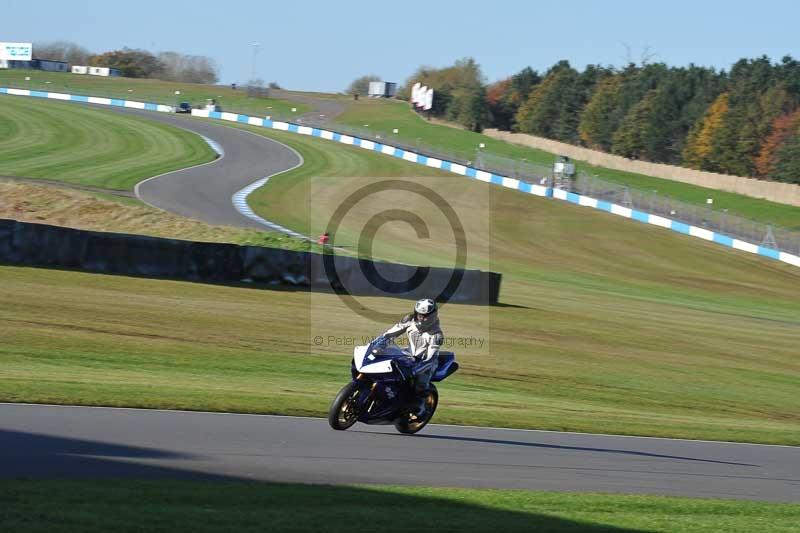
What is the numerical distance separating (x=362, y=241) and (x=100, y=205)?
12.1 m

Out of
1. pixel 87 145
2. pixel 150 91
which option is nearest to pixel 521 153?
pixel 150 91

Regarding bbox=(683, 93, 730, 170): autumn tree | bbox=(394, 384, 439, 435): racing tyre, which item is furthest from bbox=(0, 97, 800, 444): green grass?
bbox=(683, 93, 730, 170): autumn tree

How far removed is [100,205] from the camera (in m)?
37.0

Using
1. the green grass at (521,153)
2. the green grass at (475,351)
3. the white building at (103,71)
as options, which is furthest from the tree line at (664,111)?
the white building at (103,71)

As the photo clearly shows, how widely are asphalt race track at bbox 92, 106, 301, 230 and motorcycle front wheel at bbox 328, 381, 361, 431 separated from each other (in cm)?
3028

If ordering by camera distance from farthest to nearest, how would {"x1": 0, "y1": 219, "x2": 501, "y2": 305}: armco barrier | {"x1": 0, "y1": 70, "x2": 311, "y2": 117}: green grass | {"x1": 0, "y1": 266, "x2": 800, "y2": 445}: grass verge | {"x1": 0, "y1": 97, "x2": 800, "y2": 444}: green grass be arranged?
1. {"x1": 0, "y1": 70, "x2": 311, "y2": 117}: green grass
2. {"x1": 0, "y1": 219, "x2": 501, "y2": 305}: armco barrier
3. {"x1": 0, "y1": 97, "x2": 800, "y2": 444}: green grass
4. {"x1": 0, "y1": 266, "x2": 800, "y2": 445}: grass verge

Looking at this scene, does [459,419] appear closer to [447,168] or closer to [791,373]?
[791,373]

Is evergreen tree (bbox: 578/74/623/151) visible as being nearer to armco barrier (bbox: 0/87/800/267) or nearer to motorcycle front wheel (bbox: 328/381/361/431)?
armco barrier (bbox: 0/87/800/267)

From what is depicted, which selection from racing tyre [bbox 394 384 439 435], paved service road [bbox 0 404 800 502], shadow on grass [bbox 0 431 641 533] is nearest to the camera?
shadow on grass [bbox 0 431 641 533]

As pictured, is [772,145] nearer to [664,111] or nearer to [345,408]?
[664,111]

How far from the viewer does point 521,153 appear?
330ft

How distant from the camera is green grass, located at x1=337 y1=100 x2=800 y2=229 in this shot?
3110 inches

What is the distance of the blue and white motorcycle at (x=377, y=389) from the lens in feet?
41.2

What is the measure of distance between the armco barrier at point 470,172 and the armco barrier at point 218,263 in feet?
99.4
